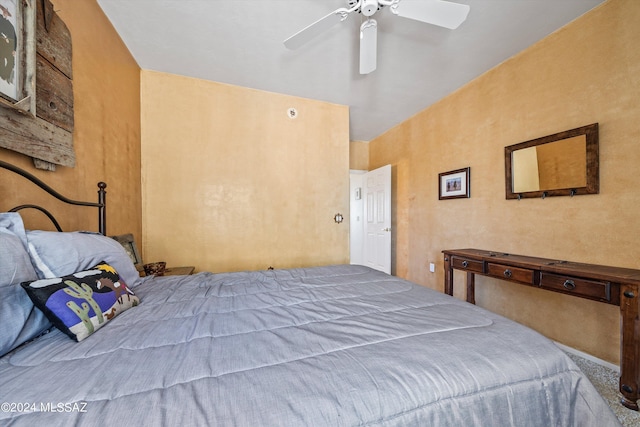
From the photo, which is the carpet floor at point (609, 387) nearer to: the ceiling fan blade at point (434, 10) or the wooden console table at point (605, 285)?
the wooden console table at point (605, 285)

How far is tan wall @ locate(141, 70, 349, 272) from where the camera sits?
2.51 m

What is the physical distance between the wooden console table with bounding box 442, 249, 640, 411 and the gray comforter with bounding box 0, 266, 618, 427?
3.53ft

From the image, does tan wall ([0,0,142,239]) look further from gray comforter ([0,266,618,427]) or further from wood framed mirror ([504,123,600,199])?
wood framed mirror ([504,123,600,199])

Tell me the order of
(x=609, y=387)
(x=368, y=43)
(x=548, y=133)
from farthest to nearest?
(x=548, y=133) < (x=368, y=43) < (x=609, y=387)

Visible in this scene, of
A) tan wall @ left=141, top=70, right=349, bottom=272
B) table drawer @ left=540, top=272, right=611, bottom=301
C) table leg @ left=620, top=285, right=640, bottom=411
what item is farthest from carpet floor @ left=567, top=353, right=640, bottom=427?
tan wall @ left=141, top=70, right=349, bottom=272

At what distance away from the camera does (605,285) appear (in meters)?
1.40

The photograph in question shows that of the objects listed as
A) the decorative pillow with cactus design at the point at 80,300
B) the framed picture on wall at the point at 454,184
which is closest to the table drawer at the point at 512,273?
the framed picture on wall at the point at 454,184

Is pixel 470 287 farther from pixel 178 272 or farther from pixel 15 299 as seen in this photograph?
pixel 15 299

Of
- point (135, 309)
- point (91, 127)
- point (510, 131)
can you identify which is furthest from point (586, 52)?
point (91, 127)

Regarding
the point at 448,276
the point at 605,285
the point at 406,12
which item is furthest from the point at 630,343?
the point at 406,12

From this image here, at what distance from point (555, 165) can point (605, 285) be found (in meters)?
0.99

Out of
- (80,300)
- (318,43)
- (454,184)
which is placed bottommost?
(80,300)

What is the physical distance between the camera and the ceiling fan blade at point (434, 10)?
4.33 feet

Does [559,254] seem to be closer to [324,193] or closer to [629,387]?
[629,387]
